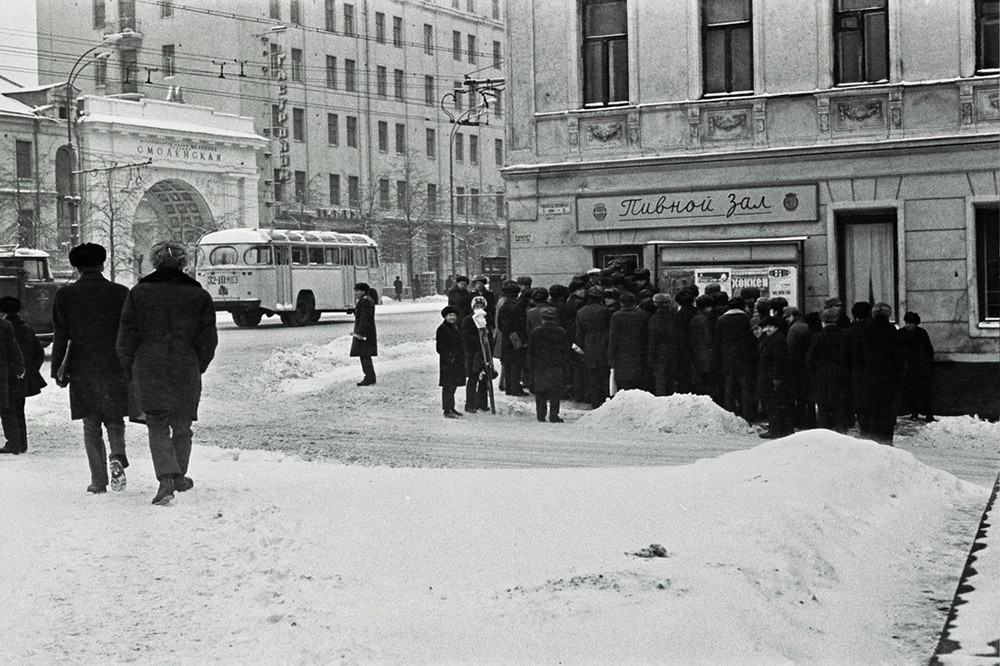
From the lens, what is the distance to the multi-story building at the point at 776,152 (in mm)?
21359

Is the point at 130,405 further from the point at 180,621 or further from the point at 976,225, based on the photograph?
the point at 976,225

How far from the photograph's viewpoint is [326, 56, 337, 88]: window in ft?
257

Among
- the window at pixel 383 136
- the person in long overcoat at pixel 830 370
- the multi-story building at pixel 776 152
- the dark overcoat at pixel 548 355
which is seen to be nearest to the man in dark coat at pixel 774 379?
the person in long overcoat at pixel 830 370

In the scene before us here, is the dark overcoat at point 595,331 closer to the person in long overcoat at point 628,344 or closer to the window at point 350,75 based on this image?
the person in long overcoat at point 628,344

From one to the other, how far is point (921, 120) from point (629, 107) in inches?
184

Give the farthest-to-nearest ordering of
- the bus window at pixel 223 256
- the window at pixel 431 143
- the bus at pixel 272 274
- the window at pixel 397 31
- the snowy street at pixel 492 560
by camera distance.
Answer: the window at pixel 431 143 < the window at pixel 397 31 < the bus window at pixel 223 256 < the bus at pixel 272 274 < the snowy street at pixel 492 560

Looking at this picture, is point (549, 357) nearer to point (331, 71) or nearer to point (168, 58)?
point (168, 58)

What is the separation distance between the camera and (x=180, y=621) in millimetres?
7133

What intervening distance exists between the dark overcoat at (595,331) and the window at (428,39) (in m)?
67.3

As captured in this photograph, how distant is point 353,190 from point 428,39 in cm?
1041

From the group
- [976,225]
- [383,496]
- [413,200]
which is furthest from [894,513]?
[413,200]

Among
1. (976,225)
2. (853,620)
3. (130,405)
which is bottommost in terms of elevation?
(853,620)

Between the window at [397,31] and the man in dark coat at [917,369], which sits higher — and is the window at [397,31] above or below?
above

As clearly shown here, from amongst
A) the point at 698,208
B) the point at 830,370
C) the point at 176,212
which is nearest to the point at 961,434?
the point at 830,370
